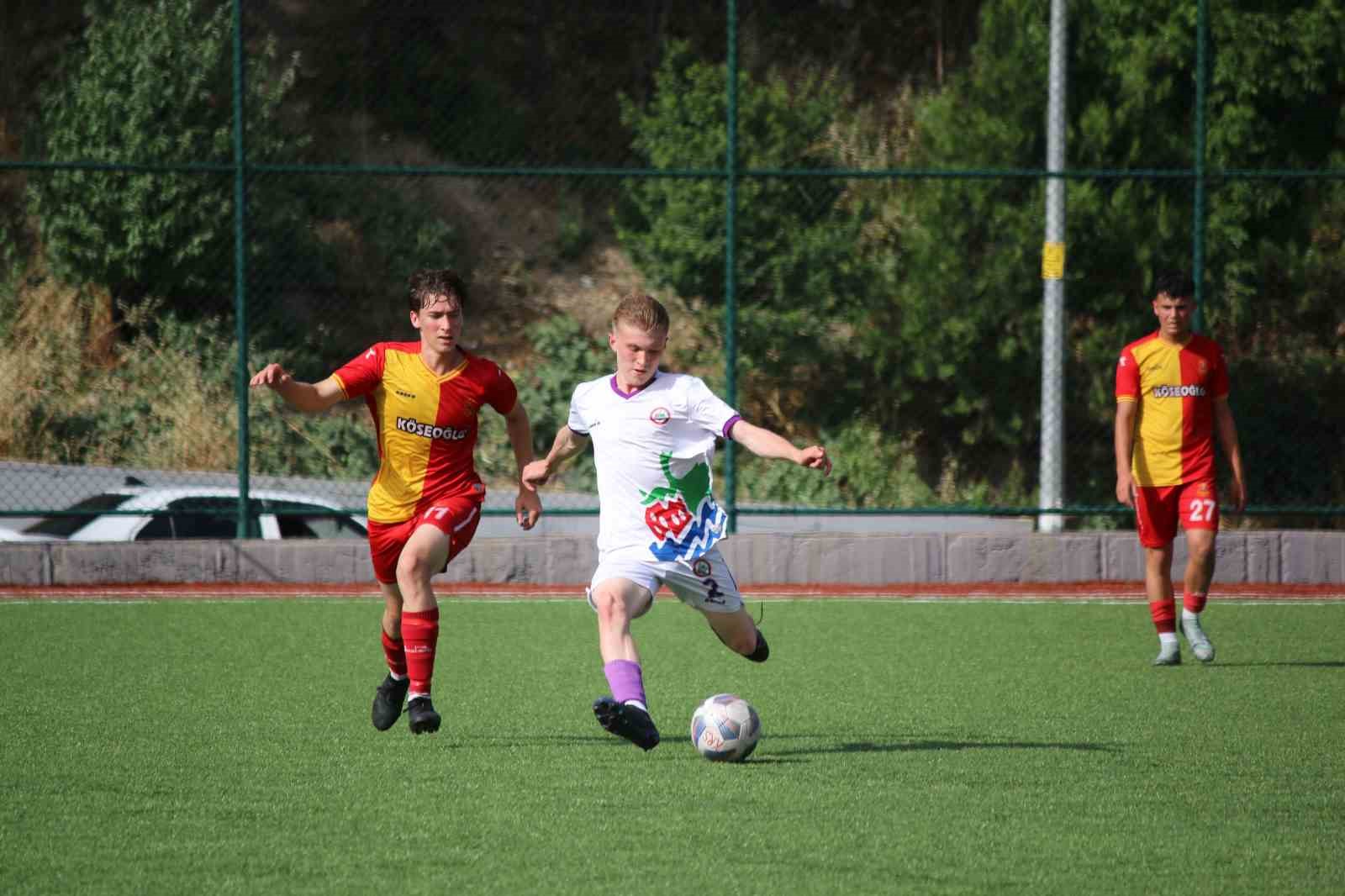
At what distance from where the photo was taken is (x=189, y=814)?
4949 millimetres

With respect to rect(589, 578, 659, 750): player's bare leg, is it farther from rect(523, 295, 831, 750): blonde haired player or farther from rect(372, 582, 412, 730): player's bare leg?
rect(372, 582, 412, 730): player's bare leg

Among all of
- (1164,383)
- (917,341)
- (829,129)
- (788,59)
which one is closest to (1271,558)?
(1164,383)

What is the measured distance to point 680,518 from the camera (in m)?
6.06

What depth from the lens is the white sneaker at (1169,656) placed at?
329 inches

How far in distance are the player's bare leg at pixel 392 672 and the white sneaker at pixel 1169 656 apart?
3.78 metres

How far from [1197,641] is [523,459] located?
372 cm

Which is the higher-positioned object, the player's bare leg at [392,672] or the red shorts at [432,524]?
the red shorts at [432,524]

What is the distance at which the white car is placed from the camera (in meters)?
12.5

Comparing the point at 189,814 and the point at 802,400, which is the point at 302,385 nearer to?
the point at 189,814

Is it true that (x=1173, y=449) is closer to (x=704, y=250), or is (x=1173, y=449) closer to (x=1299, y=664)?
(x=1299, y=664)

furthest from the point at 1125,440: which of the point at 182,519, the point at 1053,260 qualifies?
the point at 182,519

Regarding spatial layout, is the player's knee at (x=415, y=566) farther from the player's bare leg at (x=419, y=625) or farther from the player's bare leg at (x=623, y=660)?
the player's bare leg at (x=623, y=660)

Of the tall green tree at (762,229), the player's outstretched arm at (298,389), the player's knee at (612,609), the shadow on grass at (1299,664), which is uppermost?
the tall green tree at (762,229)

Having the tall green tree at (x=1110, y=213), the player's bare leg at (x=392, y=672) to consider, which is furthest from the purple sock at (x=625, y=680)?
the tall green tree at (x=1110, y=213)
